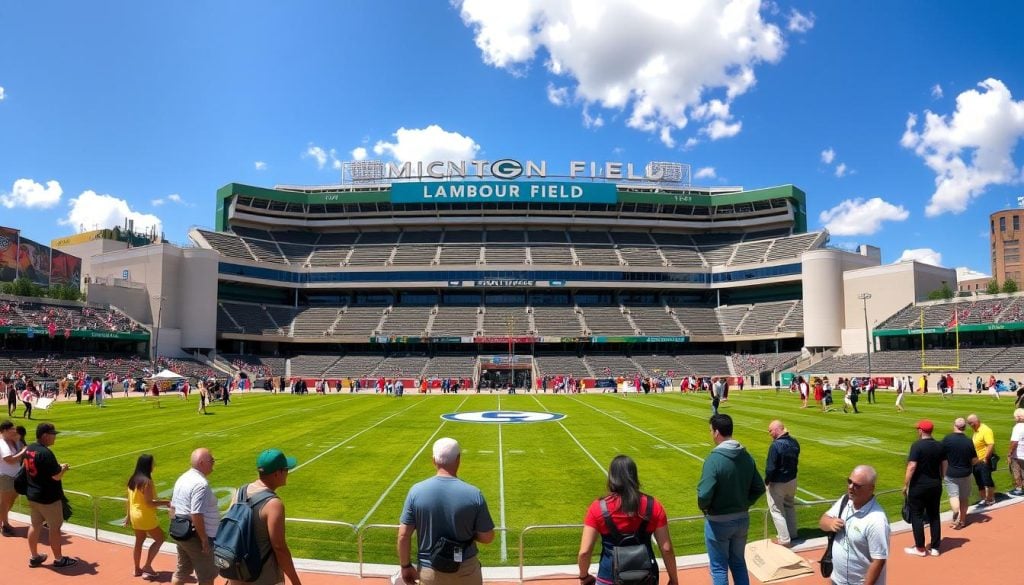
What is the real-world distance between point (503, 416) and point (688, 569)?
22.8 metres

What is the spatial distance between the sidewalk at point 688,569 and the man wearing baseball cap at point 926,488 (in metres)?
0.23

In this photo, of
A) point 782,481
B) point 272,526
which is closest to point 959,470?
point 782,481

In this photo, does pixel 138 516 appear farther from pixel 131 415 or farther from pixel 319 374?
pixel 319 374

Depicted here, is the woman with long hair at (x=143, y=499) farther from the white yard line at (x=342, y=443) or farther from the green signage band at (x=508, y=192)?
the green signage band at (x=508, y=192)

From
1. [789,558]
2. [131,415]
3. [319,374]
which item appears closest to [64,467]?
[789,558]

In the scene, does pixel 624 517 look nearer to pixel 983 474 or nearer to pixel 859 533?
pixel 859 533

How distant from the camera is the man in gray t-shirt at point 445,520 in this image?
16.3 feet

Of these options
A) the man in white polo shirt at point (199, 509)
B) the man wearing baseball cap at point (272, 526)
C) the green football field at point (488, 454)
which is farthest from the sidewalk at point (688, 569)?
the man wearing baseball cap at point (272, 526)

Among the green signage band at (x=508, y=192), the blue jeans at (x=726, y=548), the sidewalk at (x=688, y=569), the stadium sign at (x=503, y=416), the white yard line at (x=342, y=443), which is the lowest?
the stadium sign at (x=503, y=416)

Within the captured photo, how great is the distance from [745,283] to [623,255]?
16.5 metres

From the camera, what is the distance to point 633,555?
4.73 meters

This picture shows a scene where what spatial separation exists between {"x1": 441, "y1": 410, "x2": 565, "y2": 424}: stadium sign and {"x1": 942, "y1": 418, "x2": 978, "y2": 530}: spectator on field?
1959cm

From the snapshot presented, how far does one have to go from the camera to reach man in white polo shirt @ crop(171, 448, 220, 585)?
6391mm

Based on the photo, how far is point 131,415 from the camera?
31438 millimetres
